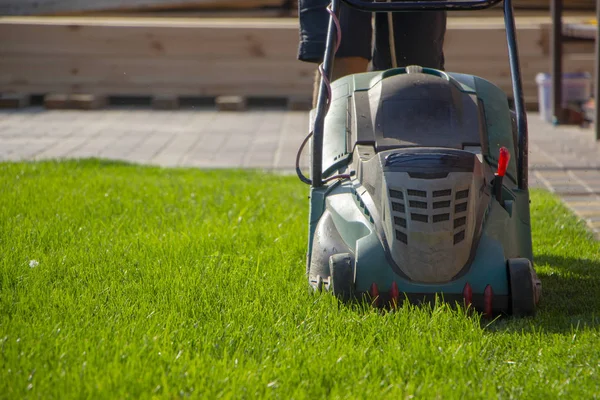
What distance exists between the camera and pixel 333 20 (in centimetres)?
278

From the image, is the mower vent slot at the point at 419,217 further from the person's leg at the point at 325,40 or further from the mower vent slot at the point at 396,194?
the person's leg at the point at 325,40

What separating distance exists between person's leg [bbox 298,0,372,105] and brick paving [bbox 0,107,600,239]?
56.0 inches

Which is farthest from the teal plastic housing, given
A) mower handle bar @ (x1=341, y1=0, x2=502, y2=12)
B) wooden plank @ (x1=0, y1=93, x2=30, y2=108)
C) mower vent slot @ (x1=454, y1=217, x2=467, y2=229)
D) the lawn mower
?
wooden plank @ (x1=0, y1=93, x2=30, y2=108)

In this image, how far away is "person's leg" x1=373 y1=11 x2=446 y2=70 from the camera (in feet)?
10.8

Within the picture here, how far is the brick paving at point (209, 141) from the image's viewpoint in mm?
5188

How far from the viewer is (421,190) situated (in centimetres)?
240

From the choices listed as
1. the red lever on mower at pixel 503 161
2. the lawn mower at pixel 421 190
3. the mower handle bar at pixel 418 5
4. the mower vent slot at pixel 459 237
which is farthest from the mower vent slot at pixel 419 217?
the mower handle bar at pixel 418 5

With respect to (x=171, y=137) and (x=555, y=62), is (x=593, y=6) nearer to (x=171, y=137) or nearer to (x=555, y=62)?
(x=555, y=62)

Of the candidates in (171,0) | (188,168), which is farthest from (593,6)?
(188,168)

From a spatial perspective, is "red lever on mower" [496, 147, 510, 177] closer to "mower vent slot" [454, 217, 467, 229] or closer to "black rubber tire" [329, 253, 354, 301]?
"mower vent slot" [454, 217, 467, 229]

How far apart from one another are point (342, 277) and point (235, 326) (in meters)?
0.35

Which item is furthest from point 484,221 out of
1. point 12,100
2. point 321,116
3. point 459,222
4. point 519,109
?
point 12,100

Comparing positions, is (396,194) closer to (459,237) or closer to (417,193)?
(417,193)

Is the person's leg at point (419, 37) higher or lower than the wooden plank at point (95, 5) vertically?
higher
